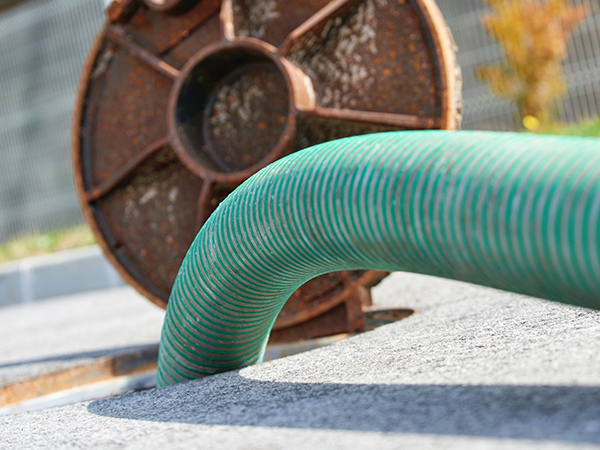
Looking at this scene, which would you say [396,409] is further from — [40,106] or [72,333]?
Answer: [40,106]

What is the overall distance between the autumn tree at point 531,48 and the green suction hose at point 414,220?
811cm

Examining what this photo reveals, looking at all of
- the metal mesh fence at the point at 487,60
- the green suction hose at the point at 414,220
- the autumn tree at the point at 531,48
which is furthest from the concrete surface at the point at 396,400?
the metal mesh fence at the point at 487,60

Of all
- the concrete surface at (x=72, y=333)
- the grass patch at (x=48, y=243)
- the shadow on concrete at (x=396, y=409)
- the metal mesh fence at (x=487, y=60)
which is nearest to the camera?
the shadow on concrete at (x=396, y=409)

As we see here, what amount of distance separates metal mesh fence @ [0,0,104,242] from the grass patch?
486 millimetres

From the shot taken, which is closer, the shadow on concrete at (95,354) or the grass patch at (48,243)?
the shadow on concrete at (95,354)

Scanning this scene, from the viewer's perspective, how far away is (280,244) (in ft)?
6.24

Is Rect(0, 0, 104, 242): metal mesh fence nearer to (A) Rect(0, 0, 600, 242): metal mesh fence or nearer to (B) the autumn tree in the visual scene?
(A) Rect(0, 0, 600, 242): metal mesh fence

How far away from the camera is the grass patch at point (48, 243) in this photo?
987 centimetres

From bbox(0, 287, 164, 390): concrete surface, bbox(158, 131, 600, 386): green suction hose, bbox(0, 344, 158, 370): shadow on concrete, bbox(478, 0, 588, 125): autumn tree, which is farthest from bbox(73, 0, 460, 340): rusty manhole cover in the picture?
bbox(478, 0, 588, 125): autumn tree

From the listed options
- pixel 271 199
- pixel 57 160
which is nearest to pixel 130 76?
pixel 271 199

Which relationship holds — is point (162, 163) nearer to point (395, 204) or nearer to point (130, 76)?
point (130, 76)

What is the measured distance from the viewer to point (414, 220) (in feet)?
5.02

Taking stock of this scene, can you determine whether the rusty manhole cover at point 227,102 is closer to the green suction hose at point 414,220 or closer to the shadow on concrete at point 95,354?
the shadow on concrete at point 95,354

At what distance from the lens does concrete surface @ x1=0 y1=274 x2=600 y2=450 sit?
1.25 metres
